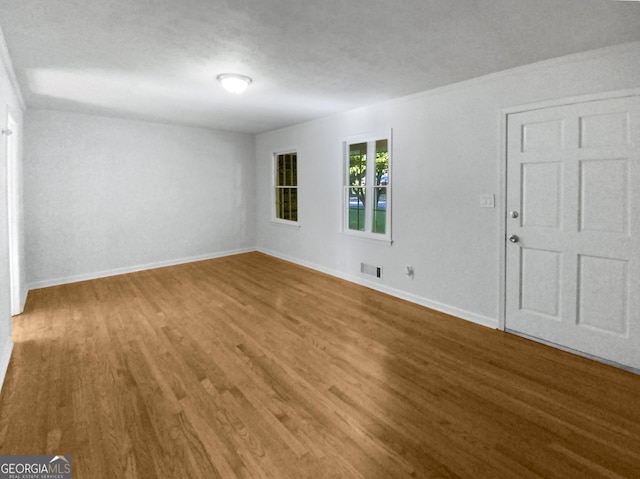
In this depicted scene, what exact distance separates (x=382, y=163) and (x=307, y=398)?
323 cm

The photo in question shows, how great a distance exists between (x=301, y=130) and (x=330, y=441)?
198 inches

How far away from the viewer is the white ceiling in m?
2.08

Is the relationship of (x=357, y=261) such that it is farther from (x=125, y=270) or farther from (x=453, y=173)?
(x=125, y=270)

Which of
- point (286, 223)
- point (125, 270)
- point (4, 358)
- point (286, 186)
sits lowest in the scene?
point (4, 358)

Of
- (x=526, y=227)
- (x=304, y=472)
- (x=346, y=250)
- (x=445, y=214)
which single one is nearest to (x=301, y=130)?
(x=346, y=250)

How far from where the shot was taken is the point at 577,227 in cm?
282

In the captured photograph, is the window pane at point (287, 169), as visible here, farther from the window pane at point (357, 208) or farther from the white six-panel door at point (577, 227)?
the white six-panel door at point (577, 227)

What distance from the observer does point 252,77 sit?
11.0 feet

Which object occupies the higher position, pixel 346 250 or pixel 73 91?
pixel 73 91

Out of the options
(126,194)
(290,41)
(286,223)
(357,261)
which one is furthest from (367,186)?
(126,194)

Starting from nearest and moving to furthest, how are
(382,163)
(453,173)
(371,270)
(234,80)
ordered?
1. (234,80)
2. (453,173)
3. (382,163)
4. (371,270)

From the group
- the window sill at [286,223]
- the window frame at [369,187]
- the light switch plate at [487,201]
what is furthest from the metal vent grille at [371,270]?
the window sill at [286,223]

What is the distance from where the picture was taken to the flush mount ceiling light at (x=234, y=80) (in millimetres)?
3281

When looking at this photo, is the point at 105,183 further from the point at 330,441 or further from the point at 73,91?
the point at 330,441
